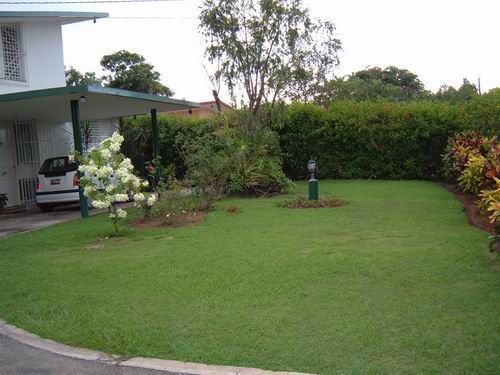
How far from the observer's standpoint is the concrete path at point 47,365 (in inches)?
159

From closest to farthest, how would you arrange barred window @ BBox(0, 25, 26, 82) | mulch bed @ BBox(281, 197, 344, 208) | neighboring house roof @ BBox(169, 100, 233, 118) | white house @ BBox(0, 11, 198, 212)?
mulch bed @ BBox(281, 197, 344, 208) → white house @ BBox(0, 11, 198, 212) → barred window @ BBox(0, 25, 26, 82) → neighboring house roof @ BBox(169, 100, 233, 118)

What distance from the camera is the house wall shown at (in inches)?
626

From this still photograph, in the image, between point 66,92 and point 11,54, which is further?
point 11,54

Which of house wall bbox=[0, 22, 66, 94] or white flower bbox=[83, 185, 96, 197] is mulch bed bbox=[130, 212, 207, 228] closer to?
white flower bbox=[83, 185, 96, 197]

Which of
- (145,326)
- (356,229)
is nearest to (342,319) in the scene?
(145,326)

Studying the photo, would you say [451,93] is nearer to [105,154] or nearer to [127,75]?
[127,75]

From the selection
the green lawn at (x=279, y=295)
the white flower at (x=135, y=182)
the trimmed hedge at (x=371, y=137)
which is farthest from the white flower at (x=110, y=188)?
the trimmed hedge at (x=371, y=137)

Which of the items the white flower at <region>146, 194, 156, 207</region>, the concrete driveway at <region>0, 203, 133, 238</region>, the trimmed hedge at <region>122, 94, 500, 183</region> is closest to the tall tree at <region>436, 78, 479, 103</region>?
the trimmed hedge at <region>122, 94, 500, 183</region>

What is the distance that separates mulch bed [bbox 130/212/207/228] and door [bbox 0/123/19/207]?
682 cm

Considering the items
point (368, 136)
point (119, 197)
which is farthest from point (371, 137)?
point (119, 197)

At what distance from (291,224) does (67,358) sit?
19.3ft

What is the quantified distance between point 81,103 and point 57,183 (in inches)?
85.2

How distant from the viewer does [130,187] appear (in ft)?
31.1

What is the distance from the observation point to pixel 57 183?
45.9 ft
